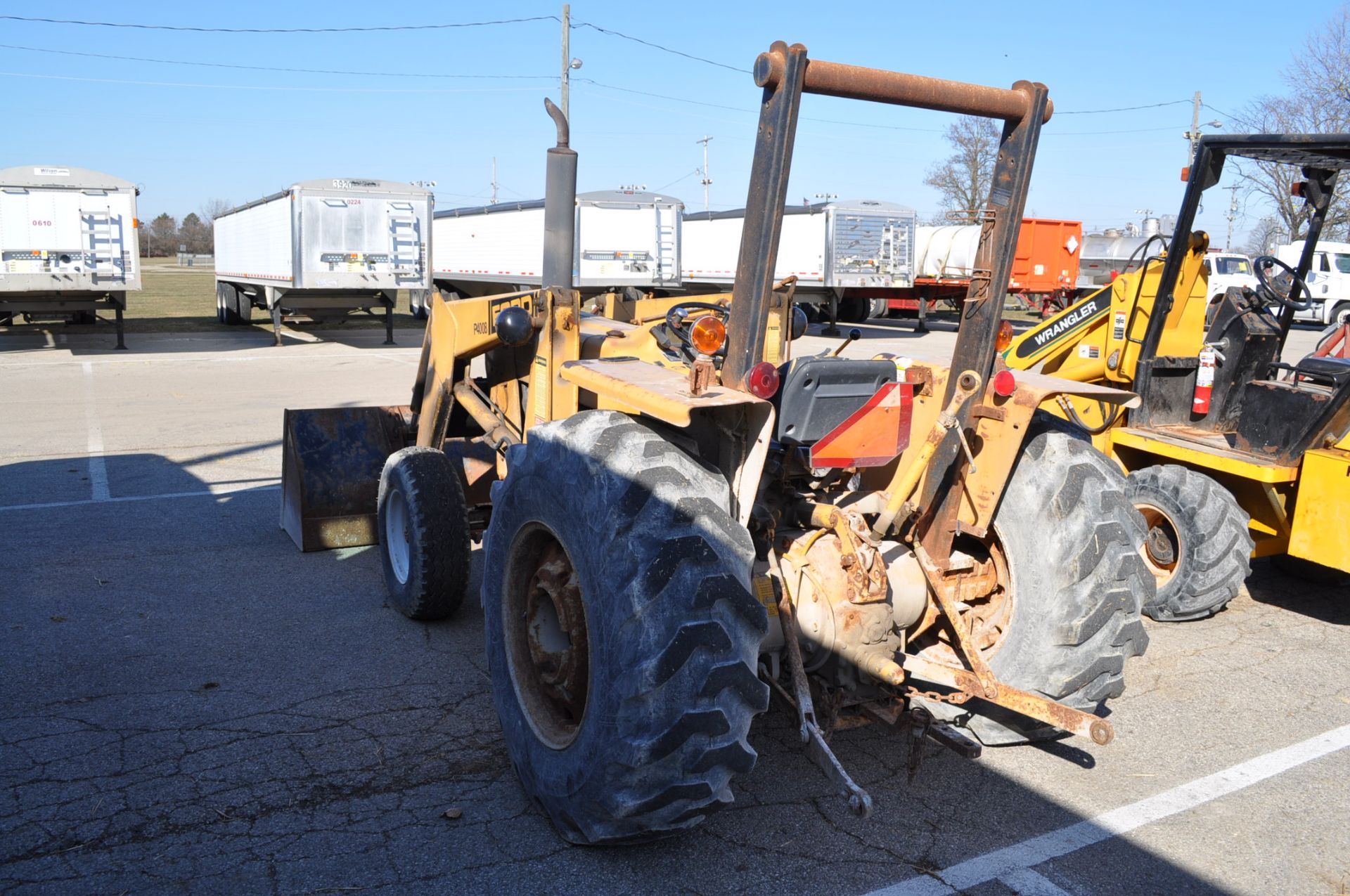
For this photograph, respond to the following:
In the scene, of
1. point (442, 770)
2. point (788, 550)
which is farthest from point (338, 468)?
point (788, 550)

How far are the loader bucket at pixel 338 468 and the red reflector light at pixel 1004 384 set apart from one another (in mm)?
4198

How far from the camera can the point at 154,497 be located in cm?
845

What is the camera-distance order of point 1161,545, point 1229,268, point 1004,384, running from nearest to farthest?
point 1004,384 < point 1161,545 < point 1229,268

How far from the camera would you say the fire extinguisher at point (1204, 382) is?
264 inches

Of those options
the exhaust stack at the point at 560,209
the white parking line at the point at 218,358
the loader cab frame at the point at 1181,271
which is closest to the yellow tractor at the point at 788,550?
the exhaust stack at the point at 560,209

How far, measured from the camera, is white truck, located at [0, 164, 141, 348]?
1736 cm

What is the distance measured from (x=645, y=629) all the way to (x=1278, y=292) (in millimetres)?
5568

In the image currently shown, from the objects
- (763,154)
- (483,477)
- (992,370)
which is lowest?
(483,477)

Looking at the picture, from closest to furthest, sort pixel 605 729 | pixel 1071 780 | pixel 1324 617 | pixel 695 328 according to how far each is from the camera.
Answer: pixel 605 729, pixel 695 328, pixel 1071 780, pixel 1324 617

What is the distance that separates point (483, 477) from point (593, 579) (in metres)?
3.37

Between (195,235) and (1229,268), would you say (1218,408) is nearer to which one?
(1229,268)

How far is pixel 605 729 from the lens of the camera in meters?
3.20

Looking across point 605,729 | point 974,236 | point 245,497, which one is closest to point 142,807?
point 605,729

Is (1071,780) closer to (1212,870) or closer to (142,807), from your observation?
(1212,870)
